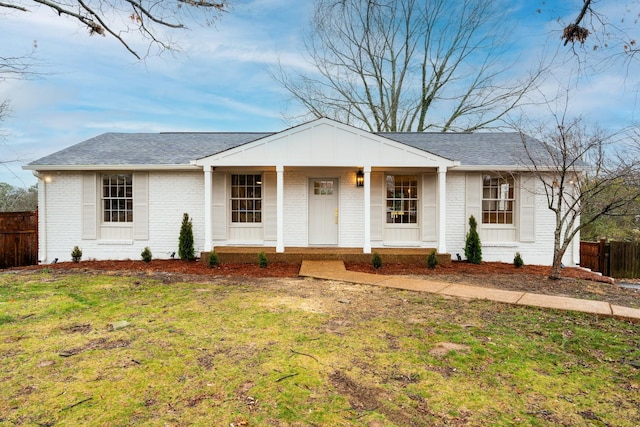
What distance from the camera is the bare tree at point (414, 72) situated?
63.4ft

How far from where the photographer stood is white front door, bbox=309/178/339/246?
1087cm

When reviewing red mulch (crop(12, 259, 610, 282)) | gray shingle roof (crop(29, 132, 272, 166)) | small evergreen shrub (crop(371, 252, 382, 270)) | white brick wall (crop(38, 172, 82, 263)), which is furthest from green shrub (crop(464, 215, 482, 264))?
white brick wall (crop(38, 172, 82, 263))

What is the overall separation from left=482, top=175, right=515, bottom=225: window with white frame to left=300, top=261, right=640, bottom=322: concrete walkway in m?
4.35

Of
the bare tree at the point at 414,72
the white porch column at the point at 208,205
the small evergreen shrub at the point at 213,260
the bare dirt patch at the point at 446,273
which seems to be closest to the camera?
→ the bare dirt patch at the point at 446,273

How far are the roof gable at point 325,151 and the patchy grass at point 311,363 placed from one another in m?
4.73

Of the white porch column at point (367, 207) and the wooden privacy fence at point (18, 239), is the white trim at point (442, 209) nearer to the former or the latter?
the white porch column at point (367, 207)

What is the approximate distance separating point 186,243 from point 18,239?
541cm

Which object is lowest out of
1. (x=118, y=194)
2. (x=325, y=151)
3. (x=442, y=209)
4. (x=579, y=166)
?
(x=442, y=209)

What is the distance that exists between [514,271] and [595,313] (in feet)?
13.1

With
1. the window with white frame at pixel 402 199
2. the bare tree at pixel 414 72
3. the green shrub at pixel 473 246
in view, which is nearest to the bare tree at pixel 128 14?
the window with white frame at pixel 402 199

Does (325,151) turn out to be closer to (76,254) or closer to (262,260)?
(262,260)

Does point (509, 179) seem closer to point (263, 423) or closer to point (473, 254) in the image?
point (473, 254)

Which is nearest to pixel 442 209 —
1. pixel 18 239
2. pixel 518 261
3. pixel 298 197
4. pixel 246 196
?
pixel 518 261

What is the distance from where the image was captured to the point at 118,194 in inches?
412
